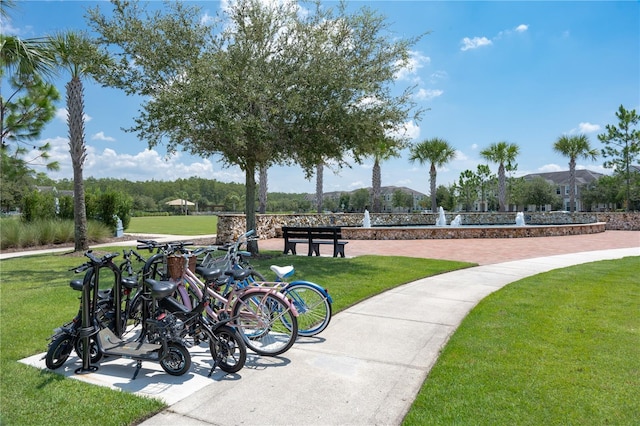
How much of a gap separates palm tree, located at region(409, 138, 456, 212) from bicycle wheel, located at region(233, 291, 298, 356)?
37202 millimetres

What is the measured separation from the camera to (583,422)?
3061 mm

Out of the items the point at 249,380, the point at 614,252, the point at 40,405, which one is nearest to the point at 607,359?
the point at 249,380

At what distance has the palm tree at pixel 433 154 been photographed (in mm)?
40344

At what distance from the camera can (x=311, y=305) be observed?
17.0 ft

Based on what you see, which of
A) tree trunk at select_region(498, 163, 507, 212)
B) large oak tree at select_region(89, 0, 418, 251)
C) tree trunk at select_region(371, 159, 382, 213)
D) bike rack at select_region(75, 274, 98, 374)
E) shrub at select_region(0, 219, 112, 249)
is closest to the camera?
bike rack at select_region(75, 274, 98, 374)

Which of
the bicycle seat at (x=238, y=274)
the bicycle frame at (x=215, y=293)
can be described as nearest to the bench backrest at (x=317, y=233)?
the bicycle seat at (x=238, y=274)

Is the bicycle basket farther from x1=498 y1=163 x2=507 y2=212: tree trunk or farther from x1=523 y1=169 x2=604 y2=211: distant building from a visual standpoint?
x1=523 y1=169 x2=604 y2=211: distant building

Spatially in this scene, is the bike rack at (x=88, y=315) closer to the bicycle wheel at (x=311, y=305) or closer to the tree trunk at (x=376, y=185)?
the bicycle wheel at (x=311, y=305)

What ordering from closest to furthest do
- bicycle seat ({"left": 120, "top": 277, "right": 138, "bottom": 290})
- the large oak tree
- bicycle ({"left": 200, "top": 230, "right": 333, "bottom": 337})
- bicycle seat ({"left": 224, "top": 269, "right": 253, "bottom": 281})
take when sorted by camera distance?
bicycle seat ({"left": 120, "top": 277, "right": 138, "bottom": 290})
bicycle seat ({"left": 224, "top": 269, "right": 253, "bottom": 281})
bicycle ({"left": 200, "top": 230, "right": 333, "bottom": 337})
the large oak tree

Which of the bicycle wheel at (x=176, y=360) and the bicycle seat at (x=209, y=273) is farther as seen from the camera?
the bicycle seat at (x=209, y=273)

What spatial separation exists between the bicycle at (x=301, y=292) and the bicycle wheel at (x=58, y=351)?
5.29 ft

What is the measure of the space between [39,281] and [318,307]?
23.7ft

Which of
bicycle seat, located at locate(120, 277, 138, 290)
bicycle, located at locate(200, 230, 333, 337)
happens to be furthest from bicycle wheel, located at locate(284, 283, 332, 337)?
bicycle seat, located at locate(120, 277, 138, 290)

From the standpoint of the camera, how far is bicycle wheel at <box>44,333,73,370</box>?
4.09 m
